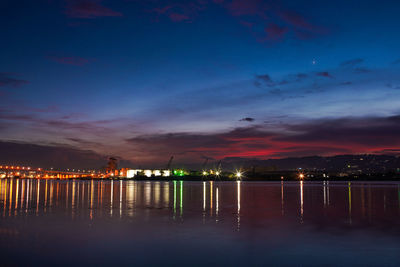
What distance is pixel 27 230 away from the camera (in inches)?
778

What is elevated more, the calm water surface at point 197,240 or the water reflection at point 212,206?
the calm water surface at point 197,240

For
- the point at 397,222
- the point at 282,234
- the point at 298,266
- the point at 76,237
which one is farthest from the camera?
the point at 397,222

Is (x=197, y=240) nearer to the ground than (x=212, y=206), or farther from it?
farther from it

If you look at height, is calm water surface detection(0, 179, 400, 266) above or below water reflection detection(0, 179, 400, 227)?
above

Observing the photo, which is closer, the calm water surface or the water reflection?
the calm water surface

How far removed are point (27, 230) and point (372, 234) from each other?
18369mm

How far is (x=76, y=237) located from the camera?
18.0 m

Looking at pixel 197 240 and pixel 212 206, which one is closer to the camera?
pixel 197 240

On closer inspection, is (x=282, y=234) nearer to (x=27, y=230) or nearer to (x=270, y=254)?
(x=270, y=254)

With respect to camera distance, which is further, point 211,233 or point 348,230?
point 348,230

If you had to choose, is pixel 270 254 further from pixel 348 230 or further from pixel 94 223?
pixel 94 223

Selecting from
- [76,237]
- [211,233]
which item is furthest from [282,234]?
[76,237]

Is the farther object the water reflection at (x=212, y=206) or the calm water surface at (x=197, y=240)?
the water reflection at (x=212, y=206)

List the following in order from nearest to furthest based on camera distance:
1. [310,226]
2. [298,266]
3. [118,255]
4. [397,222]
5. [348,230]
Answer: [298,266] < [118,255] < [348,230] < [310,226] < [397,222]
